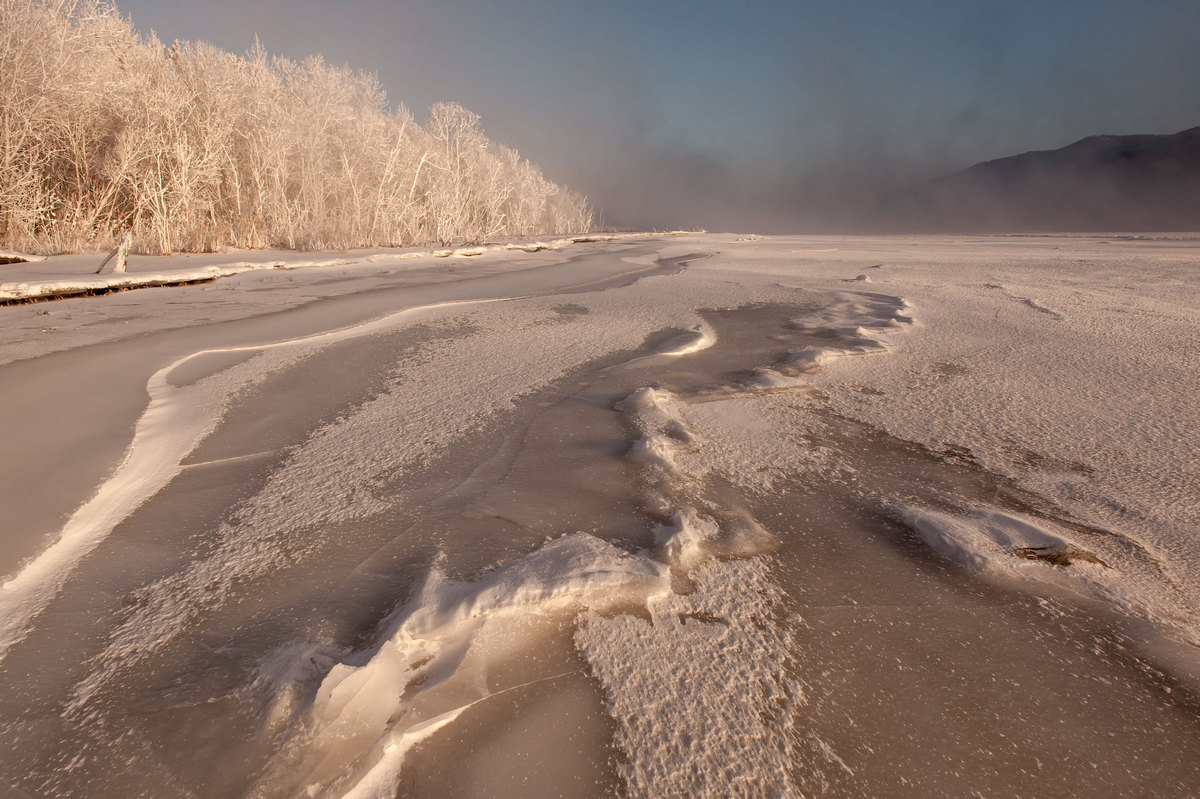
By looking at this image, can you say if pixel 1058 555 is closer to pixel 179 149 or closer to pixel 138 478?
pixel 138 478

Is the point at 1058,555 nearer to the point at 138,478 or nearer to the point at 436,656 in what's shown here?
the point at 436,656

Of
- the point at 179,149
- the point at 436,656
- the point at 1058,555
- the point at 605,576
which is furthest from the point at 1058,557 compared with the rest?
the point at 179,149

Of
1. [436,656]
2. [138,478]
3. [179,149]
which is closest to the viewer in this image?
[436,656]

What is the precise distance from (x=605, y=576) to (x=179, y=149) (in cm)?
1058

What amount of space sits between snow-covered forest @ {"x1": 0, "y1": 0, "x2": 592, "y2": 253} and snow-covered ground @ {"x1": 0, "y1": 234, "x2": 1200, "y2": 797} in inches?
303

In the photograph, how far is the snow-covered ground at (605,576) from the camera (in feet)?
2.35

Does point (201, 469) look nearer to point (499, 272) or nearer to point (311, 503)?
point (311, 503)

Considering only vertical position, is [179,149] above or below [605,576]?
above

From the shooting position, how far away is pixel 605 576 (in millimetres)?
996

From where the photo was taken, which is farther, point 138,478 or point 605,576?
point 138,478

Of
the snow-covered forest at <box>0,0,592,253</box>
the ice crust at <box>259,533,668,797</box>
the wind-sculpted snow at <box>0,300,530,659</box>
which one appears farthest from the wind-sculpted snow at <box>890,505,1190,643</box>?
the snow-covered forest at <box>0,0,592,253</box>

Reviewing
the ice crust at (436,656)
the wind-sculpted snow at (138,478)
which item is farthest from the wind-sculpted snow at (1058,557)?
the wind-sculpted snow at (138,478)

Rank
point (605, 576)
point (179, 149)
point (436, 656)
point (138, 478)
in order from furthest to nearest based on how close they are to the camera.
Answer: point (179, 149) → point (138, 478) → point (605, 576) → point (436, 656)

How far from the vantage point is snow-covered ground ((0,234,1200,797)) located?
717 millimetres
